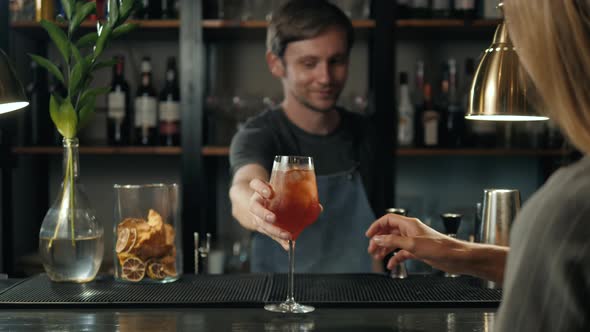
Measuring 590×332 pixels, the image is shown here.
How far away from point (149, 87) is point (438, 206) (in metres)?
1.32

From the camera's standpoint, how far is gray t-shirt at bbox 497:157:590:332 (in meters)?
0.59

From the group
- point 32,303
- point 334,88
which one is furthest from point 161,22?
point 32,303

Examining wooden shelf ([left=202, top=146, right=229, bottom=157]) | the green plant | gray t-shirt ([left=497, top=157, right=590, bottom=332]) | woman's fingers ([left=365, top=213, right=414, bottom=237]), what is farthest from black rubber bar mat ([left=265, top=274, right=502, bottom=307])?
wooden shelf ([left=202, top=146, right=229, bottom=157])

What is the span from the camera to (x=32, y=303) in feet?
3.98

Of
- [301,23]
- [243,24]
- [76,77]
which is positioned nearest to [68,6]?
[76,77]

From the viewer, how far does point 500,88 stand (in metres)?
1.26

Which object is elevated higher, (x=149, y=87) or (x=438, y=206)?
(x=149, y=87)

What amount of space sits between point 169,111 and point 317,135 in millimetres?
658

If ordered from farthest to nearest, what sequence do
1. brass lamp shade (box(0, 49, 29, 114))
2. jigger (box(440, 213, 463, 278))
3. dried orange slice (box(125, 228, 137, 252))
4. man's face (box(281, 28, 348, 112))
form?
man's face (box(281, 28, 348, 112)), jigger (box(440, 213, 463, 278)), dried orange slice (box(125, 228, 137, 252)), brass lamp shade (box(0, 49, 29, 114))

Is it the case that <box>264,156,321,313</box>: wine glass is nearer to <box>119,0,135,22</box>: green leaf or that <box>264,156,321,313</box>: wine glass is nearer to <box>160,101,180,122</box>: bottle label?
<box>119,0,135,22</box>: green leaf

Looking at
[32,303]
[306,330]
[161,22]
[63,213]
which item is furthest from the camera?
[161,22]

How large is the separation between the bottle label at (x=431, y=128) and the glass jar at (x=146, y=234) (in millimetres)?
1542

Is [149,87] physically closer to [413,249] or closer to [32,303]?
[32,303]

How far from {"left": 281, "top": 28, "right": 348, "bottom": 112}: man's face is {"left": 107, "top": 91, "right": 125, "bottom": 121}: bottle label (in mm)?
755
